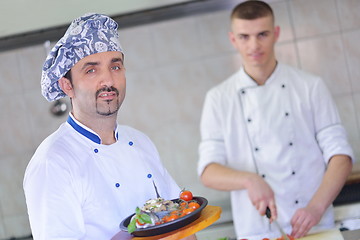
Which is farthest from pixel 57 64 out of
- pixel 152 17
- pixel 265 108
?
pixel 152 17

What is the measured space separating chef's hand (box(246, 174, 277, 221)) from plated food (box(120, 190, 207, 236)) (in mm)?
742

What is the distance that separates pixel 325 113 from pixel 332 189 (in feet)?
1.19

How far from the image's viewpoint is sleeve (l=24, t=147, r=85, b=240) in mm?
1555

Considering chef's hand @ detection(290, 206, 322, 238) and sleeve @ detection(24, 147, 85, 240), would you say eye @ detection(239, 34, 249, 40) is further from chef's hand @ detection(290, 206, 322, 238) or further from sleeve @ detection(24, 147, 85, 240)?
sleeve @ detection(24, 147, 85, 240)

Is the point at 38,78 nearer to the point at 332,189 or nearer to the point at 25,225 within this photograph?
the point at 25,225

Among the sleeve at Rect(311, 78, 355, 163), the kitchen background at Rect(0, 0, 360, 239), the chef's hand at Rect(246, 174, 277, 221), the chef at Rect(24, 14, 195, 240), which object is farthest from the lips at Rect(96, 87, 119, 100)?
the kitchen background at Rect(0, 0, 360, 239)

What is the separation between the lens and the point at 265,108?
282cm

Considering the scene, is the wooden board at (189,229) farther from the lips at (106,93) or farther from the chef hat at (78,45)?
the chef hat at (78,45)

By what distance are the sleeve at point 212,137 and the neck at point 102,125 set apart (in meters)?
0.99

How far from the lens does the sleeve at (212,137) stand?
2.76m

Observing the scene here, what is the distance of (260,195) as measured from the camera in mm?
2391

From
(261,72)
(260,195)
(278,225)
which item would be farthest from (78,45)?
(261,72)

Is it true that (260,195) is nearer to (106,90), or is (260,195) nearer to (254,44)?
(254,44)

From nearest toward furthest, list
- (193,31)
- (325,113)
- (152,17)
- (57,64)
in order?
(57,64)
(325,113)
(152,17)
(193,31)
